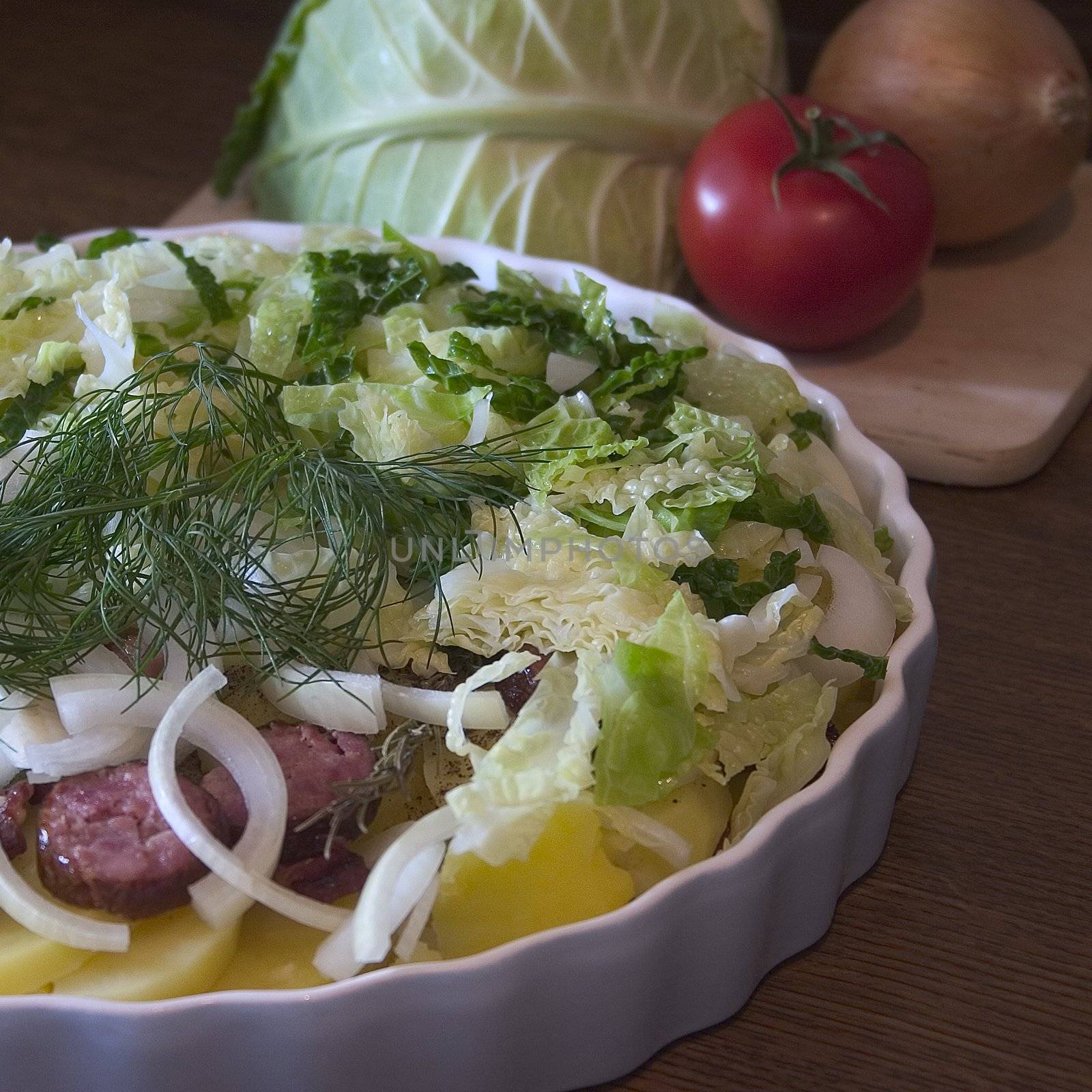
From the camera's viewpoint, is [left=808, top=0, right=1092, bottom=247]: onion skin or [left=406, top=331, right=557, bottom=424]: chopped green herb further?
[left=808, top=0, right=1092, bottom=247]: onion skin

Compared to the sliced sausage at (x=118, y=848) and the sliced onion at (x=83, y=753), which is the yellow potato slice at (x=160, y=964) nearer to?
the sliced sausage at (x=118, y=848)

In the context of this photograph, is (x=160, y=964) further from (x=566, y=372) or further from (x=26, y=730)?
(x=566, y=372)

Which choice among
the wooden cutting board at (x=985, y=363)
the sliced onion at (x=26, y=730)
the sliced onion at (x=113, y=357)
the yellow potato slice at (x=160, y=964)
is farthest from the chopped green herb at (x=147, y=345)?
the wooden cutting board at (x=985, y=363)

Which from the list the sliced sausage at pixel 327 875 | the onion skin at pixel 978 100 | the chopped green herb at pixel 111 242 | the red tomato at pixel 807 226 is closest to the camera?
the sliced sausage at pixel 327 875

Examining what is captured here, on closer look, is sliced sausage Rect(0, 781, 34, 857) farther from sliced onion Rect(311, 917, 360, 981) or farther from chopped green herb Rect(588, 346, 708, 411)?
chopped green herb Rect(588, 346, 708, 411)

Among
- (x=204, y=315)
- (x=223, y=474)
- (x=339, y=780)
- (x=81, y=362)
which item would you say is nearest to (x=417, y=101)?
(x=204, y=315)

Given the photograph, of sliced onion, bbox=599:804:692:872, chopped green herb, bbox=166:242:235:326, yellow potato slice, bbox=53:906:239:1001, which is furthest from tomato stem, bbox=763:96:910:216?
yellow potato slice, bbox=53:906:239:1001

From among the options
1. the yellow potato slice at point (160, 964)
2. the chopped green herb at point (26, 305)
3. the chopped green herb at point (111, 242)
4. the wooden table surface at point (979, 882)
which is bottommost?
the wooden table surface at point (979, 882)

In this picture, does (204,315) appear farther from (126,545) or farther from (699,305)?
(699,305)
